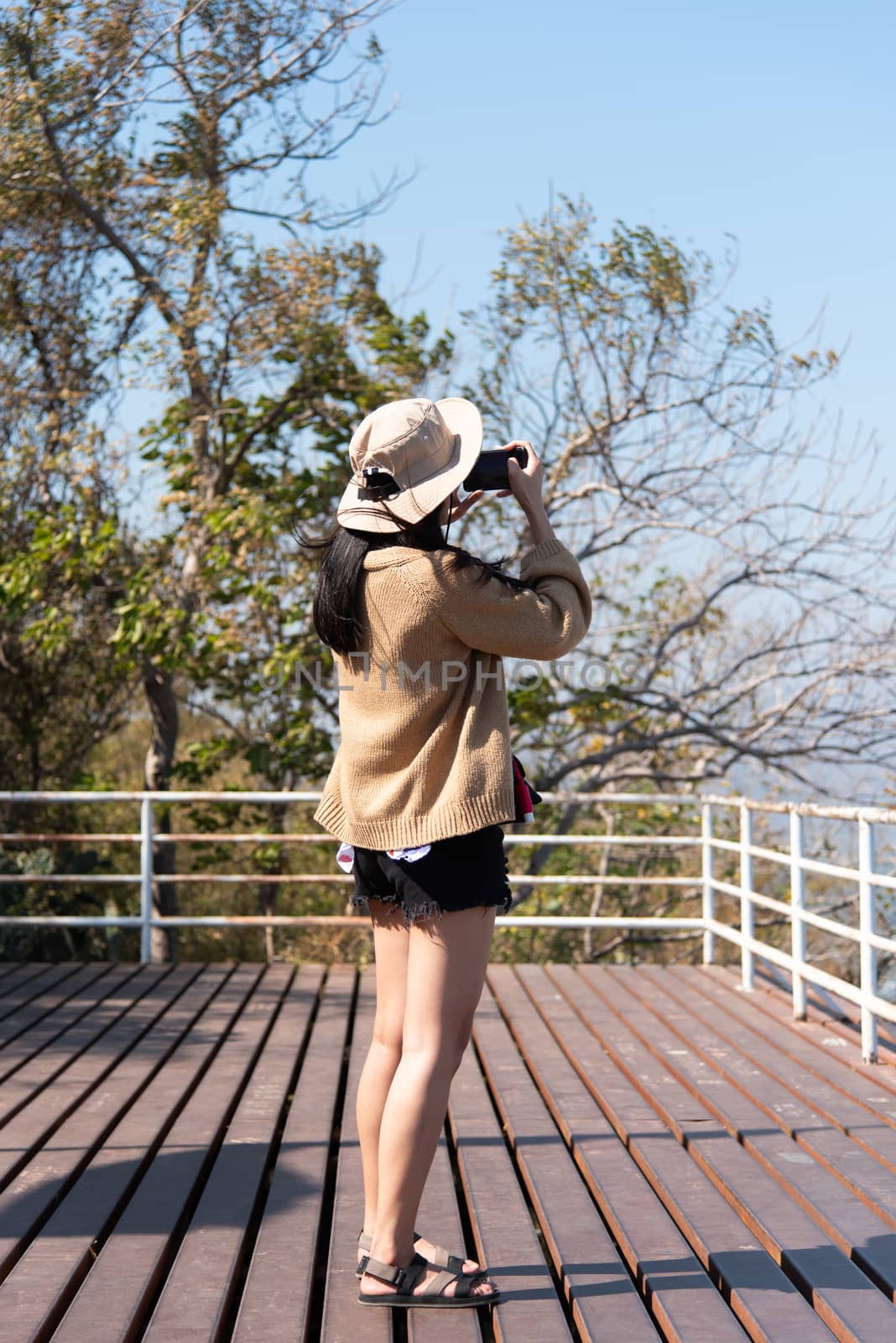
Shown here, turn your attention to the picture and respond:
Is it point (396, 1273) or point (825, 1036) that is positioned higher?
point (396, 1273)

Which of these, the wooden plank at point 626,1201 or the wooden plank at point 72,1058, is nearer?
the wooden plank at point 626,1201

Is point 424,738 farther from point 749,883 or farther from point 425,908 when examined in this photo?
point 749,883

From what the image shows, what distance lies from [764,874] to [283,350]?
697 centimetres

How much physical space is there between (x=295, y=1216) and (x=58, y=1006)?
8.65 feet

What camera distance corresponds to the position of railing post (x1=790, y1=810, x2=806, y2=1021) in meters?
4.69

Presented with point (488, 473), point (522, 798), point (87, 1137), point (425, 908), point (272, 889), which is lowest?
point (272, 889)

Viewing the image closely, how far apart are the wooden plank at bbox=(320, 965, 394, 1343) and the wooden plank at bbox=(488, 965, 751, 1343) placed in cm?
48

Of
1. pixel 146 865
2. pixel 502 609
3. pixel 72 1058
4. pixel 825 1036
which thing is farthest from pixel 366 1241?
pixel 146 865

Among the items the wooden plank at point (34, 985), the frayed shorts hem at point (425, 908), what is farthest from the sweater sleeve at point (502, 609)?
the wooden plank at point (34, 985)

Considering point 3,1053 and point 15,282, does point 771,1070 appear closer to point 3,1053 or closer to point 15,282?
point 3,1053

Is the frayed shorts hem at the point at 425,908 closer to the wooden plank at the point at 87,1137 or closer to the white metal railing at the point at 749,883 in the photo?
the wooden plank at the point at 87,1137

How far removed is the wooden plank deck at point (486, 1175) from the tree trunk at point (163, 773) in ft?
11.8

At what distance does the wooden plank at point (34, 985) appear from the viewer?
16.2 feet

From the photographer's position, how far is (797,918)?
15.4 feet
